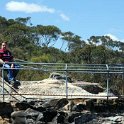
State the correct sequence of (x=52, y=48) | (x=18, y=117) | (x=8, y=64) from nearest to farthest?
(x=18, y=117)
(x=8, y=64)
(x=52, y=48)

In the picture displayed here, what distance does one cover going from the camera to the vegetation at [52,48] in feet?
138

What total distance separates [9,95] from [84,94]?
3.00 meters

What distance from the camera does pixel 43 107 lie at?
1551 centimetres

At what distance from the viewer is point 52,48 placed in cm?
5716

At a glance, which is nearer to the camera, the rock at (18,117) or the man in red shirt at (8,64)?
the rock at (18,117)

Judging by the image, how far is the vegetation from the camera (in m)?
42.1

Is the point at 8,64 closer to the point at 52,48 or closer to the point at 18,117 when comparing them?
the point at 18,117

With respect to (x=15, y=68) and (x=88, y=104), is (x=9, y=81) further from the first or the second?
(x=88, y=104)

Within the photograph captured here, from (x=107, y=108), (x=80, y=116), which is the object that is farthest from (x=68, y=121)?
(x=107, y=108)

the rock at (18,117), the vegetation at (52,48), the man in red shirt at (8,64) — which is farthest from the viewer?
the vegetation at (52,48)

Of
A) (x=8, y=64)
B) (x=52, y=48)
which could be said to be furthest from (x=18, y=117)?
(x=52, y=48)

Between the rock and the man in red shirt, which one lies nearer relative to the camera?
the rock

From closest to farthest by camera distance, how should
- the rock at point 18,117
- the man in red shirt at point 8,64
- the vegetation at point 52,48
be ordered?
the rock at point 18,117 < the man in red shirt at point 8,64 < the vegetation at point 52,48

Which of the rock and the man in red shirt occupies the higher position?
the man in red shirt
